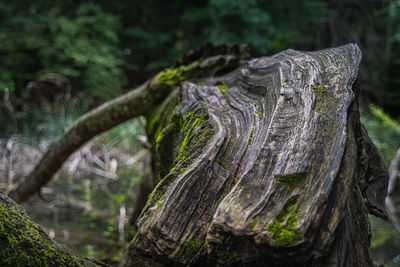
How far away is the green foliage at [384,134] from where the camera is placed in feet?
13.2

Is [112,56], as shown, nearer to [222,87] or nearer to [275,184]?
[222,87]

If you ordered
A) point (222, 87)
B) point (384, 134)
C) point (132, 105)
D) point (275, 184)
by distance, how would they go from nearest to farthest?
point (275, 184)
point (222, 87)
point (132, 105)
point (384, 134)

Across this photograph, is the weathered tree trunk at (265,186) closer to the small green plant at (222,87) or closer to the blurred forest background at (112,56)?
the small green plant at (222,87)

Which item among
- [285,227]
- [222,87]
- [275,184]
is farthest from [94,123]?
[285,227]

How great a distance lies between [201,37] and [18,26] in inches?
193

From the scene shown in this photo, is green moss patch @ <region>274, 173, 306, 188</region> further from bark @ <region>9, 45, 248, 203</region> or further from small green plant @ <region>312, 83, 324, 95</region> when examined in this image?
bark @ <region>9, 45, 248, 203</region>

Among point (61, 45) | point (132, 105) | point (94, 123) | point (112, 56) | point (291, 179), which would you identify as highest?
point (61, 45)

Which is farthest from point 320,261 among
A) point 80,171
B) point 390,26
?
point 390,26

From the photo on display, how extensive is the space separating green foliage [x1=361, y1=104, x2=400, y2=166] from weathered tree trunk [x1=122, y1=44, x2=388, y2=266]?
3072 mm

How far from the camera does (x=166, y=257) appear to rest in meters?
0.85

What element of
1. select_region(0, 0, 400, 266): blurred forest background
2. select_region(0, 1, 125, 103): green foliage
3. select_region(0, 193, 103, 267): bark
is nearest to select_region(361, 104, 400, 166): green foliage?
select_region(0, 0, 400, 266): blurred forest background

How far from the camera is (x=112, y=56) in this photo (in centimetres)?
852

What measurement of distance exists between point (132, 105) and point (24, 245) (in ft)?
5.46

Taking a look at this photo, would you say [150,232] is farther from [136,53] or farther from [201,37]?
[136,53]
